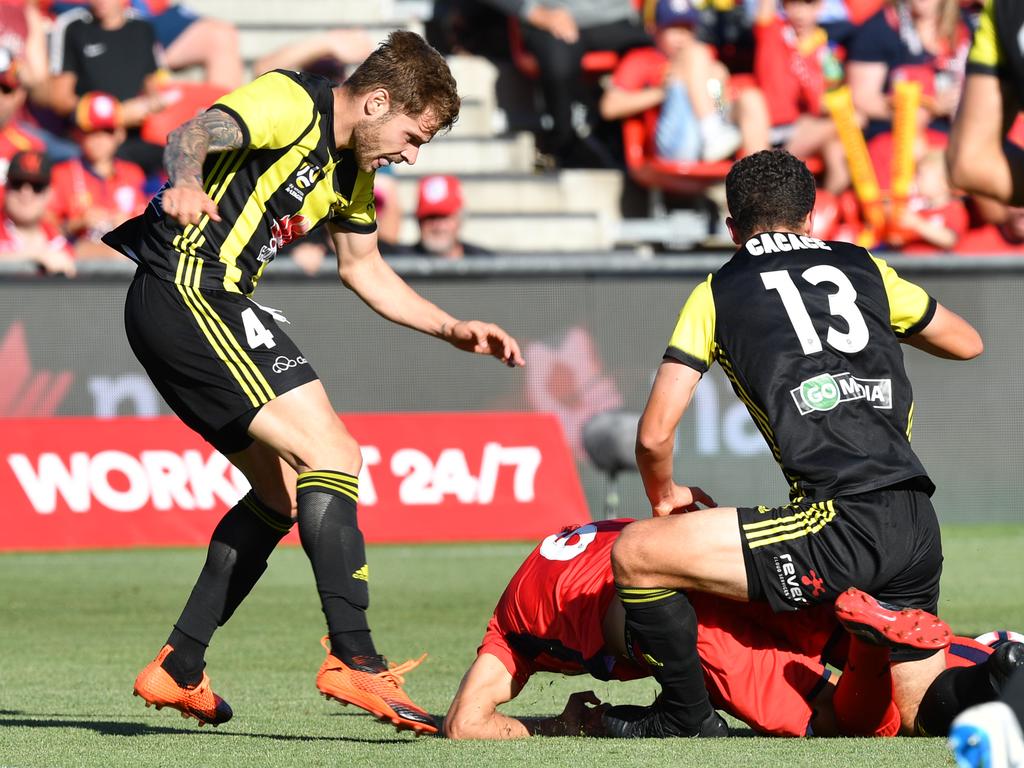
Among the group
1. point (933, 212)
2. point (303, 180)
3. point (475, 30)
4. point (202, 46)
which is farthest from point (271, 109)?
point (475, 30)

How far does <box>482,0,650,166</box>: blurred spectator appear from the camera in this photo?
1541cm

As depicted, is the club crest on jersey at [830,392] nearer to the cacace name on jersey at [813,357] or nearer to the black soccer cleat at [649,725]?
the cacace name on jersey at [813,357]

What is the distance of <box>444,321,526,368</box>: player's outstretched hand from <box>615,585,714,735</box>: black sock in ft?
3.20

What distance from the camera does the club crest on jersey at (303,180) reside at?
5266 mm

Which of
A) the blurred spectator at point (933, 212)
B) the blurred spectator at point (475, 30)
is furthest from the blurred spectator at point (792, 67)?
the blurred spectator at point (475, 30)

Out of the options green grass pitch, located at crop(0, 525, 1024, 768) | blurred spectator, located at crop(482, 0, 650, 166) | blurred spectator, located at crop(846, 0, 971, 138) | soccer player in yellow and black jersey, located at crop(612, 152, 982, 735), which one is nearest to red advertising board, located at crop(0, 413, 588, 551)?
green grass pitch, located at crop(0, 525, 1024, 768)

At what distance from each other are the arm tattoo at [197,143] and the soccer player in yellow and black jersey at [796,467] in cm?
145

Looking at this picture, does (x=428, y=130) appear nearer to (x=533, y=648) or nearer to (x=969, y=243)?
(x=533, y=648)

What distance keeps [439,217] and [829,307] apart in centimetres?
821

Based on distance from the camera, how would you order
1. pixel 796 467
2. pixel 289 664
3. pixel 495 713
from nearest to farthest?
pixel 796 467 < pixel 495 713 < pixel 289 664

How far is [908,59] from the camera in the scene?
15.5 m

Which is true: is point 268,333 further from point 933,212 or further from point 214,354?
point 933,212

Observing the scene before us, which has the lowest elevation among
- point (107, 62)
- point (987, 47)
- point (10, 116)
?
point (10, 116)

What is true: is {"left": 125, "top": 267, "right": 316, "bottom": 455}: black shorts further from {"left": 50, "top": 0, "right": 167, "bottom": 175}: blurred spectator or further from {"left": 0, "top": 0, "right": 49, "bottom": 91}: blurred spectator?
{"left": 0, "top": 0, "right": 49, "bottom": 91}: blurred spectator
